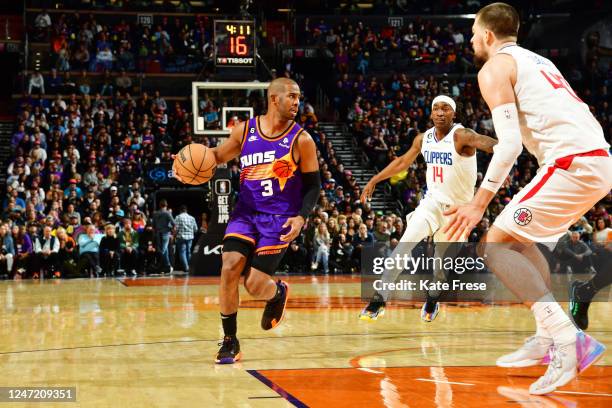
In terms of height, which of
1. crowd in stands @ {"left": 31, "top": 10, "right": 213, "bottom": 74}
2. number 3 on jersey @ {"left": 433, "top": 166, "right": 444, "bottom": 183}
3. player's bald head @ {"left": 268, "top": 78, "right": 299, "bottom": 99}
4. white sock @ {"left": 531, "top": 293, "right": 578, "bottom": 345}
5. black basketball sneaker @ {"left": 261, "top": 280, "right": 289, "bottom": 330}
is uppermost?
crowd in stands @ {"left": 31, "top": 10, "right": 213, "bottom": 74}

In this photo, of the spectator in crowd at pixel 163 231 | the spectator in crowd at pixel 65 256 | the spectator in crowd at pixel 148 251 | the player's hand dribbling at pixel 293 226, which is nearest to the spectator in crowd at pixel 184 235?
the spectator in crowd at pixel 163 231

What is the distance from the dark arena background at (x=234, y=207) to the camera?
571cm

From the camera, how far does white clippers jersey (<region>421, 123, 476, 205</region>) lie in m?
8.63

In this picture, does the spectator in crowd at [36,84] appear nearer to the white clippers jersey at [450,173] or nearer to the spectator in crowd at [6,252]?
the spectator in crowd at [6,252]

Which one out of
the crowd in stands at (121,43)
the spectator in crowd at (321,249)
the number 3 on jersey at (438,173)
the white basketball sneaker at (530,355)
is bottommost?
the spectator in crowd at (321,249)

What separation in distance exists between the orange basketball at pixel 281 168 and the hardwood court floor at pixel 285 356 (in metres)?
1.40

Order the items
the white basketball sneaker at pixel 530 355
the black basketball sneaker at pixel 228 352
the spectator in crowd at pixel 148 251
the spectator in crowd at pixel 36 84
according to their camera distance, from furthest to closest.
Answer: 1. the spectator in crowd at pixel 36 84
2. the spectator in crowd at pixel 148 251
3. the black basketball sneaker at pixel 228 352
4. the white basketball sneaker at pixel 530 355

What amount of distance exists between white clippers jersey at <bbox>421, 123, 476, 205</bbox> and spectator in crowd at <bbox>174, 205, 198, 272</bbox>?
10256 mm

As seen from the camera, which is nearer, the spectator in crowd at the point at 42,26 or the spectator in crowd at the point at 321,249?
the spectator in crowd at the point at 321,249

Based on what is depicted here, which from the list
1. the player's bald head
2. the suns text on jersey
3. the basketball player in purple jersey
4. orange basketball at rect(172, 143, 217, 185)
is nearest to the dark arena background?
the basketball player in purple jersey

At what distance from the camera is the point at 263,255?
6.53 meters

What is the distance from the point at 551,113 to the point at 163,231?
45.5ft

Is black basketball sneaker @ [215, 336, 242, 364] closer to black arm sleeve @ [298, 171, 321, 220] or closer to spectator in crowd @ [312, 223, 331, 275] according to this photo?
black arm sleeve @ [298, 171, 321, 220]

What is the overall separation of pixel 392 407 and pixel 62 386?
2116mm
